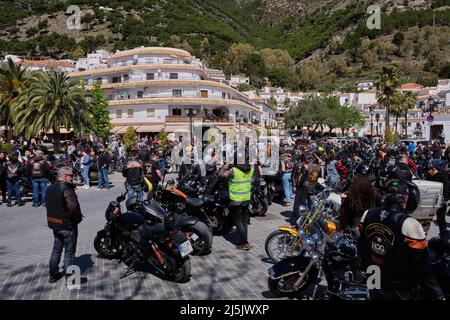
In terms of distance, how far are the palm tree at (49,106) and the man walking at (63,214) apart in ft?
82.5

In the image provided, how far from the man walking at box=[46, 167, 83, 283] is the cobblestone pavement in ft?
1.57

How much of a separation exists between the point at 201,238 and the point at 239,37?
147307 mm

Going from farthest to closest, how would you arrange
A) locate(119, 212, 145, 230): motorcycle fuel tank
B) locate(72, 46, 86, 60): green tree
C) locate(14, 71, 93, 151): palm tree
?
locate(72, 46, 86, 60): green tree → locate(14, 71, 93, 151): palm tree → locate(119, 212, 145, 230): motorcycle fuel tank

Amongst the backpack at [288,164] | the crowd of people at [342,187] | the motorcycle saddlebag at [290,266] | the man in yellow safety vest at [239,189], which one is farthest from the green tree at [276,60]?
the motorcycle saddlebag at [290,266]

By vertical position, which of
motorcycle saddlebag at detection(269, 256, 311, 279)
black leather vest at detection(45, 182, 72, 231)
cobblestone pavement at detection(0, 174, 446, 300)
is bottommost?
cobblestone pavement at detection(0, 174, 446, 300)

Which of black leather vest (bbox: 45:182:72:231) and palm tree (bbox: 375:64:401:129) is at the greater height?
palm tree (bbox: 375:64:401:129)

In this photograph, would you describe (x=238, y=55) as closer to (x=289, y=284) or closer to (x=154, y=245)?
(x=154, y=245)

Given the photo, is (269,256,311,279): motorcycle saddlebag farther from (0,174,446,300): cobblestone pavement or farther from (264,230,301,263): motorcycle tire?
(264,230,301,263): motorcycle tire

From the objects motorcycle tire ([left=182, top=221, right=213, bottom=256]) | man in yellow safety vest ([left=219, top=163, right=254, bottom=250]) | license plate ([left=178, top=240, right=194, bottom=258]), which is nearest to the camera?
license plate ([left=178, top=240, right=194, bottom=258])

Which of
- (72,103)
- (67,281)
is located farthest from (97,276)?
(72,103)

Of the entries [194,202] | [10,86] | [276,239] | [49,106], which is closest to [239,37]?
[10,86]

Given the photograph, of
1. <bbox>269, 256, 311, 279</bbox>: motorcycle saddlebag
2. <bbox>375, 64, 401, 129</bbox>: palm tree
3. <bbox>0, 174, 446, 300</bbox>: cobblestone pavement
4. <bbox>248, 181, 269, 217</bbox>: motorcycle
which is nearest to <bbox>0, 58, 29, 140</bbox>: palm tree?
<bbox>0, 174, 446, 300</bbox>: cobblestone pavement

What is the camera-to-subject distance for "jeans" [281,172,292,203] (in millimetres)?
11989

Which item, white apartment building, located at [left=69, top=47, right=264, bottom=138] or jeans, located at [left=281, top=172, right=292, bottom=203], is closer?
jeans, located at [left=281, top=172, right=292, bottom=203]
